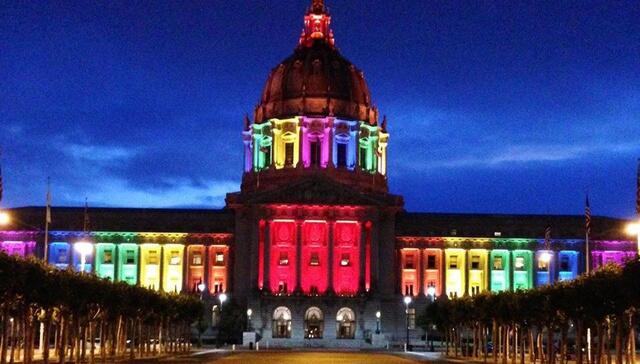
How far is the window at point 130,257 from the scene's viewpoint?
16888 cm

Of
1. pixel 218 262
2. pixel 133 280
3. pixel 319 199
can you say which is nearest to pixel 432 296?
pixel 319 199

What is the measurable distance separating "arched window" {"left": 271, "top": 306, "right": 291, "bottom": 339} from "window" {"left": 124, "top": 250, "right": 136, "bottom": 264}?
959 inches

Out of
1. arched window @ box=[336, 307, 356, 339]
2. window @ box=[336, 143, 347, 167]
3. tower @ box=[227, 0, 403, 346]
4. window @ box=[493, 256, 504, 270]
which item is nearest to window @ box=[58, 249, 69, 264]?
tower @ box=[227, 0, 403, 346]

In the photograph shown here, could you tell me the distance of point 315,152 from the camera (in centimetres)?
18300

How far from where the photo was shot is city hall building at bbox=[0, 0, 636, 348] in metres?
159

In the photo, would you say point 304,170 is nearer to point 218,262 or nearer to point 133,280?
point 218,262

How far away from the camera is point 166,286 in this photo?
16775 cm

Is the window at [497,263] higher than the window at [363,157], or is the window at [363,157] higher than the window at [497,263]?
the window at [363,157]

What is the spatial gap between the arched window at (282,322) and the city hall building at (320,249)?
136mm

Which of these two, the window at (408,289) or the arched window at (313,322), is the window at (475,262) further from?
the arched window at (313,322)

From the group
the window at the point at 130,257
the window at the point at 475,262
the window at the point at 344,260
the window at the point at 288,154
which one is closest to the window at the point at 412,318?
the window at the point at 344,260

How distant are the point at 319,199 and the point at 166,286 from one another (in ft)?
84.1

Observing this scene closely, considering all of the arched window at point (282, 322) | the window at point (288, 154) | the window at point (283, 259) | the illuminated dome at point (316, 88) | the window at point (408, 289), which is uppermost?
the illuminated dome at point (316, 88)

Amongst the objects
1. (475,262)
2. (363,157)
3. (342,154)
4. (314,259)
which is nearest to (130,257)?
A: (314,259)
